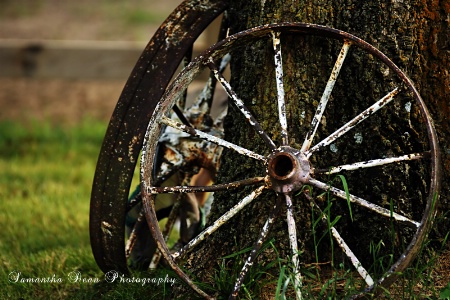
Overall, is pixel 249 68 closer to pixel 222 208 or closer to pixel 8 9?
pixel 222 208

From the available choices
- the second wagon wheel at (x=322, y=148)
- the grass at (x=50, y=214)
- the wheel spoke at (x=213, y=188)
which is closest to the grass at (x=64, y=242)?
the grass at (x=50, y=214)

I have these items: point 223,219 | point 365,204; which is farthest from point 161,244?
point 365,204

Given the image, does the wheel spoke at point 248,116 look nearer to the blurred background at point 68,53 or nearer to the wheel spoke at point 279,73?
the wheel spoke at point 279,73

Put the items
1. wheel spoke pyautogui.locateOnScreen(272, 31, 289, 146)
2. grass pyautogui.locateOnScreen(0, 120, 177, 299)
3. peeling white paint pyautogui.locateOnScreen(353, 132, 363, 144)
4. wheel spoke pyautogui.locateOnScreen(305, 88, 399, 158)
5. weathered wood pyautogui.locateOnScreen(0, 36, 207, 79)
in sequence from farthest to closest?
weathered wood pyautogui.locateOnScreen(0, 36, 207, 79)
grass pyautogui.locateOnScreen(0, 120, 177, 299)
peeling white paint pyautogui.locateOnScreen(353, 132, 363, 144)
wheel spoke pyautogui.locateOnScreen(272, 31, 289, 146)
wheel spoke pyautogui.locateOnScreen(305, 88, 399, 158)

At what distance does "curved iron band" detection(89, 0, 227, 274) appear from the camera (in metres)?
2.71

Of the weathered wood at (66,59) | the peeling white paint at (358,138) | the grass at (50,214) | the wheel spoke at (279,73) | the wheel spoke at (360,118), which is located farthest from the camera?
the weathered wood at (66,59)

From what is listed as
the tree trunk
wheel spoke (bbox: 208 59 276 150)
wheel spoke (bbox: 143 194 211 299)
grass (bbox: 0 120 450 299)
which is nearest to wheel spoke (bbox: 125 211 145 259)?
grass (bbox: 0 120 450 299)

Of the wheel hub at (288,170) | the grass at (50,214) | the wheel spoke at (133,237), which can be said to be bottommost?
the grass at (50,214)

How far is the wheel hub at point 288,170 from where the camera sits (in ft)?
7.57

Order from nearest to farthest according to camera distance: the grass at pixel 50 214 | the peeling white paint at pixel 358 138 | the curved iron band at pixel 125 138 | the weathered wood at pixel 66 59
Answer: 1. the peeling white paint at pixel 358 138
2. the curved iron band at pixel 125 138
3. the grass at pixel 50 214
4. the weathered wood at pixel 66 59

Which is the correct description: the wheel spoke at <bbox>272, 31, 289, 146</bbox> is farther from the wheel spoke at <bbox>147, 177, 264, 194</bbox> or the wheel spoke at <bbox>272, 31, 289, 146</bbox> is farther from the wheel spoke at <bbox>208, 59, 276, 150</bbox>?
the wheel spoke at <bbox>147, 177, 264, 194</bbox>

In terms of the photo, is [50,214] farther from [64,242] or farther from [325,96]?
[325,96]

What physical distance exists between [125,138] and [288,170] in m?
0.69

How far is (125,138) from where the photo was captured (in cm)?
272
